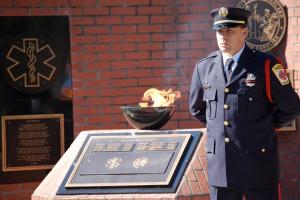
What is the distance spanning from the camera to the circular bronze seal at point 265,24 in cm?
532

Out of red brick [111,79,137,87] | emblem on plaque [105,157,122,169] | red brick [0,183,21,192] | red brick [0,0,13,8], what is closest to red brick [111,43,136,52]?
red brick [111,79,137,87]

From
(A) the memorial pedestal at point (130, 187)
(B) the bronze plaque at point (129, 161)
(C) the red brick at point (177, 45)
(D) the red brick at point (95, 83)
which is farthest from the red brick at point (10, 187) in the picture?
(C) the red brick at point (177, 45)

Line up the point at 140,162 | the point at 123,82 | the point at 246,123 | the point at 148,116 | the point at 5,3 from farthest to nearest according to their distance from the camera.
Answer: the point at 123,82, the point at 5,3, the point at 148,116, the point at 140,162, the point at 246,123

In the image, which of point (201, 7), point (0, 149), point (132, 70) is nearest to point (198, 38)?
point (201, 7)

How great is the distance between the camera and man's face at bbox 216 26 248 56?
334 centimetres

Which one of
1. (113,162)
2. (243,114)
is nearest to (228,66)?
(243,114)

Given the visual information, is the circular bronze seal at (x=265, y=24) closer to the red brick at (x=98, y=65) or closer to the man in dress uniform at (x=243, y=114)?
the red brick at (x=98, y=65)

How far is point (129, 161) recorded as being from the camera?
12.8ft

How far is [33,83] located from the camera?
5332 millimetres

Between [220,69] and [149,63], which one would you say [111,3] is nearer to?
[149,63]

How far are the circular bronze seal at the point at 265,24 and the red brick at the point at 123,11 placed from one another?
0.93 metres

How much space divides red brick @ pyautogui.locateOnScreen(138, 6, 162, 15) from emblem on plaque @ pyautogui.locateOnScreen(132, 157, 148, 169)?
6.21 ft

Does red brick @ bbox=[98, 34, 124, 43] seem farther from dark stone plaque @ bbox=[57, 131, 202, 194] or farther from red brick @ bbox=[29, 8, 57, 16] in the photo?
dark stone plaque @ bbox=[57, 131, 202, 194]

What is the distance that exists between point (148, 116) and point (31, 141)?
1.55 m
